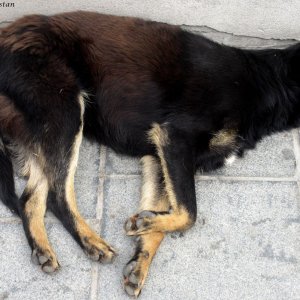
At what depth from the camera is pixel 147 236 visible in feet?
10.6

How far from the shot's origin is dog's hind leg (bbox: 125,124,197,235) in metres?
3.20

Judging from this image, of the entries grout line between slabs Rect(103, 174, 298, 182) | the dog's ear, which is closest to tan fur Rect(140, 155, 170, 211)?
grout line between slabs Rect(103, 174, 298, 182)

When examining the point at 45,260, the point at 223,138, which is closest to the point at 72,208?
the point at 45,260

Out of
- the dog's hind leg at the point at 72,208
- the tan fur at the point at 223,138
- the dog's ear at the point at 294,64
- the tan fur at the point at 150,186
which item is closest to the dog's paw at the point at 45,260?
the dog's hind leg at the point at 72,208

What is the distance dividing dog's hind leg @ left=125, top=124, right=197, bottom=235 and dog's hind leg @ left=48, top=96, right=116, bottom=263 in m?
0.22

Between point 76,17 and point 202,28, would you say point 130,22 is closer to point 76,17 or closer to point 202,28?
point 76,17

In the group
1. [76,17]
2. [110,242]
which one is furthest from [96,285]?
[76,17]

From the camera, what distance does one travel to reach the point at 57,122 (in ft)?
10.8

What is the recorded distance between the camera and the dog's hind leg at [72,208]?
10.5ft

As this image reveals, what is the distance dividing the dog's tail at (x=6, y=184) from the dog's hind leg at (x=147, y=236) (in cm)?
87

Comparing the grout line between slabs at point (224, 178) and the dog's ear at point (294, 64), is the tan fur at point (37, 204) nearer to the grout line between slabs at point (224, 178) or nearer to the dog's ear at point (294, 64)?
the grout line between slabs at point (224, 178)

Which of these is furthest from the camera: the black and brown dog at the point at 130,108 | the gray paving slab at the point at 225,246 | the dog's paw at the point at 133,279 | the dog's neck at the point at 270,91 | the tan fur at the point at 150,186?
the dog's neck at the point at 270,91

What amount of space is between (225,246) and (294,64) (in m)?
1.45

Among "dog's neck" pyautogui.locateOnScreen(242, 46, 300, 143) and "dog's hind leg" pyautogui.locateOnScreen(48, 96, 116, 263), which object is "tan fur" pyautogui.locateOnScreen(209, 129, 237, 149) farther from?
"dog's hind leg" pyautogui.locateOnScreen(48, 96, 116, 263)
